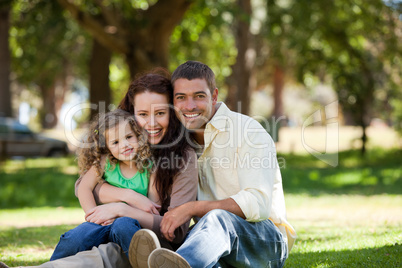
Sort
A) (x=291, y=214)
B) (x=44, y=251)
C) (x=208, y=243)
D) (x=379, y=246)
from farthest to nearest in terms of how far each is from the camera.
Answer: (x=291, y=214)
(x=44, y=251)
(x=379, y=246)
(x=208, y=243)

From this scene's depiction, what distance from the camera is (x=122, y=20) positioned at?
1241cm

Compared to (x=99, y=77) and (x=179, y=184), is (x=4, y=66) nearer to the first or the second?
(x=99, y=77)

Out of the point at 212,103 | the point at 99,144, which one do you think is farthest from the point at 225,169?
the point at 99,144

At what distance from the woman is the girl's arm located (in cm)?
6

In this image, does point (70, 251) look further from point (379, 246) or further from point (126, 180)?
point (379, 246)

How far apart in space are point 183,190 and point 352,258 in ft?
5.38

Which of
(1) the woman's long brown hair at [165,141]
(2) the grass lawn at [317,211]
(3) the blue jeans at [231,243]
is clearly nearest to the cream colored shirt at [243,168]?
(3) the blue jeans at [231,243]

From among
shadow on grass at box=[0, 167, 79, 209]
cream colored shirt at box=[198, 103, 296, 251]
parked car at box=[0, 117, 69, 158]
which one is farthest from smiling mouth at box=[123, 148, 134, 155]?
parked car at box=[0, 117, 69, 158]

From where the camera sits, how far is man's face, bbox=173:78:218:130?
155 inches

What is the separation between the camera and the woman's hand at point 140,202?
3689mm

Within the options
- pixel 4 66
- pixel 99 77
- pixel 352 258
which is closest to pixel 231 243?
pixel 352 258

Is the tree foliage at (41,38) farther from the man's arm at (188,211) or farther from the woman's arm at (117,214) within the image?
the man's arm at (188,211)

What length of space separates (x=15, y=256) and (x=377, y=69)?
1639 centimetres

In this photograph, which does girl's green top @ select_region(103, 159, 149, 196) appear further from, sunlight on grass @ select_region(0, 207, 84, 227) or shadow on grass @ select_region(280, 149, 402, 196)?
shadow on grass @ select_region(280, 149, 402, 196)
